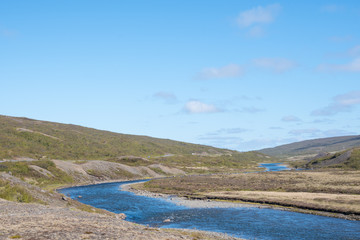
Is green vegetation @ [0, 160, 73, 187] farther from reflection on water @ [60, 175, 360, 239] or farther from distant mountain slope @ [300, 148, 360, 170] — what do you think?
distant mountain slope @ [300, 148, 360, 170]

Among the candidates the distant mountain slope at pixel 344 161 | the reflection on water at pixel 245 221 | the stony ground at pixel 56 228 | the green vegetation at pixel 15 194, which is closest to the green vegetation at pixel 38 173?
the reflection on water at pixel 245 221

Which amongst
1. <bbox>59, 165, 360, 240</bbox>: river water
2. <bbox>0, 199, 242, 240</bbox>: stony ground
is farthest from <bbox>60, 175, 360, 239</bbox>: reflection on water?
<bbox>0, 199, 242, 240</bbox>: stony ground

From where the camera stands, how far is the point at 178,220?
160 feet

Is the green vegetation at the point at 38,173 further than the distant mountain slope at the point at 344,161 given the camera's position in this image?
No

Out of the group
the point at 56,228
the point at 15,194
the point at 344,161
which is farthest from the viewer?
the point at 344,161

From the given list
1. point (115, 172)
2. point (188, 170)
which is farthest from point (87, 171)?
point (188, 170)

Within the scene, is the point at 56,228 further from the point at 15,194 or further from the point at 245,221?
the point at 245,221

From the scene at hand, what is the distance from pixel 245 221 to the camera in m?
47.2

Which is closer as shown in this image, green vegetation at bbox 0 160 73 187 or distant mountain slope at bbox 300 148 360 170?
green vegetation at bbox 0 160 73 187

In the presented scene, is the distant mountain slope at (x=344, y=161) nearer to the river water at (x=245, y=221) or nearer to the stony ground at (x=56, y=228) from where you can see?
the river water at (x=245, y=221)

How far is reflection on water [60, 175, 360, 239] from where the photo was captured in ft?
130

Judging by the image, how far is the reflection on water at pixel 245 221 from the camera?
39722 mm

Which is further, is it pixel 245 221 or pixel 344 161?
pixel 344 161

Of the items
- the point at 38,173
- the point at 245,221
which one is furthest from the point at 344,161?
the point at 38,173
